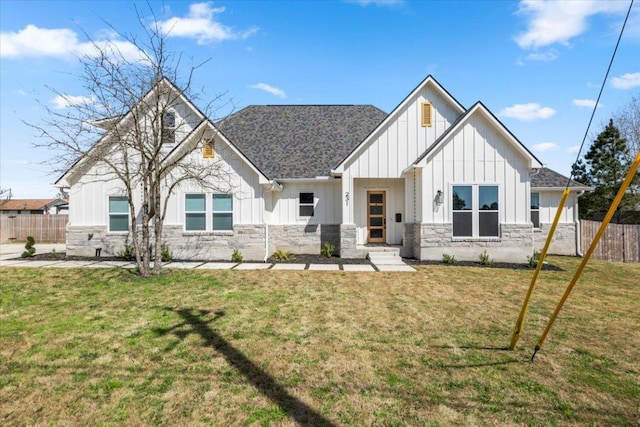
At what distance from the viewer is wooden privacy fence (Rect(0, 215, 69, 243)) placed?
2277 cm

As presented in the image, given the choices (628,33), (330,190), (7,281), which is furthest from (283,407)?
(330,190)

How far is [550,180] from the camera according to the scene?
16.3 meters

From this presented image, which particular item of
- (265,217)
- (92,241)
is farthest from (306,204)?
(92,241)

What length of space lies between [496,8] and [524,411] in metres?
11.9

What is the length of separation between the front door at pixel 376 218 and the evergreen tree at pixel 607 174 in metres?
19.4

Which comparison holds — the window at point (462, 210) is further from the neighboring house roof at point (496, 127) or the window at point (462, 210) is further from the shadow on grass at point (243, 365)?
the shadow on grass at point (243, 365)

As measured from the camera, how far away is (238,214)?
44.1 feet

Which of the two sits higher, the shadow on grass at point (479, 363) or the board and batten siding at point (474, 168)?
the board and batten siding at point (474, 168)

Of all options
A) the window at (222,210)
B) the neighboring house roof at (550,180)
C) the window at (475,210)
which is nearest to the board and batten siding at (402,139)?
the window at (475,210)

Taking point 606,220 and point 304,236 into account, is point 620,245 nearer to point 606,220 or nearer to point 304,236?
point 304,236

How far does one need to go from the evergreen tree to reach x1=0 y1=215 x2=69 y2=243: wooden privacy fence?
128ft

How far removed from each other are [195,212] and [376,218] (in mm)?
8165

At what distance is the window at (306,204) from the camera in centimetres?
1511

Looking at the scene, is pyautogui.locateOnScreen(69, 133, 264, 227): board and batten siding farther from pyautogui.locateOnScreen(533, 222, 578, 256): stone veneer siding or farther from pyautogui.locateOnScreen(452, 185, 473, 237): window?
pyautogui.locateOnScreen(533, 222, 578, 256): stone veneer siding
